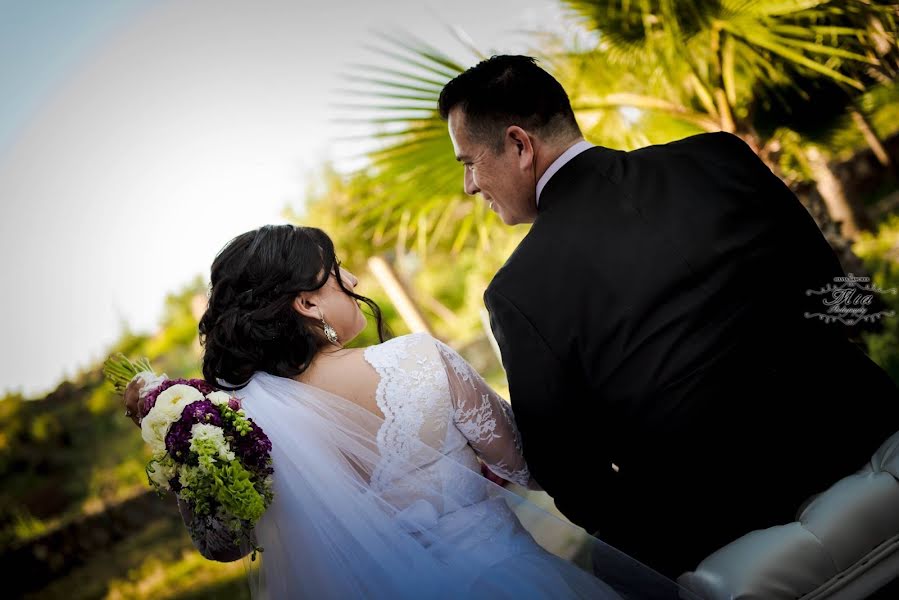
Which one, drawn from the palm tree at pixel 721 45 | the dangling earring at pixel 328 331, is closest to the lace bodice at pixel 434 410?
the dangling earring at pixel 328 331

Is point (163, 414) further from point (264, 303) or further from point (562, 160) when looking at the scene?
point (562, 160)

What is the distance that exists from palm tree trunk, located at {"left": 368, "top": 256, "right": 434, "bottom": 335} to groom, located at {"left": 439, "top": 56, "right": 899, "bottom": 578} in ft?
17.9

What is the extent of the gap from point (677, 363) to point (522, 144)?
0.86 m

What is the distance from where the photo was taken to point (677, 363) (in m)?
1.61

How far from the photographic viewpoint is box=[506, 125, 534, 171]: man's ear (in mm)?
1903

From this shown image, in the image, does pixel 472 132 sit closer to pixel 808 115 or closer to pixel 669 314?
pixel 669 314

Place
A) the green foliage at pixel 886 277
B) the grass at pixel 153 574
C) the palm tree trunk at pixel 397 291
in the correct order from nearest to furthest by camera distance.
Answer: the green foliage at pixel 886 277 → the grass at pixel 153 574 → the palm tree trunk at pixel 397 291

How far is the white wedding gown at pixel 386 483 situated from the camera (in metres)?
1.76

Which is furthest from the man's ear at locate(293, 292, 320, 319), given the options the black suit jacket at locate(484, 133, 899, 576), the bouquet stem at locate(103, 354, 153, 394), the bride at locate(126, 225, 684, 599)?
the bouquet stem at locate(103, 354, 153, 394)

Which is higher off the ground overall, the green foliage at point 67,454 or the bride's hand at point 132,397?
the bride's hand at point 132,397

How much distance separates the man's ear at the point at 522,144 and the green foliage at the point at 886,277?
1.72 meters

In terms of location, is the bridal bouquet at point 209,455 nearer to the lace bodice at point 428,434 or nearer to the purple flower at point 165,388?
the purple flower at point 165,388

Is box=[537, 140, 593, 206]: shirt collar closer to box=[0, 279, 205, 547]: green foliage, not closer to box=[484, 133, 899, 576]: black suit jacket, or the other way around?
box=[484, 133, 899, 576]: black suit jacket

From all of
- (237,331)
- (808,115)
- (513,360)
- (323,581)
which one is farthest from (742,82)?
(323,581)
